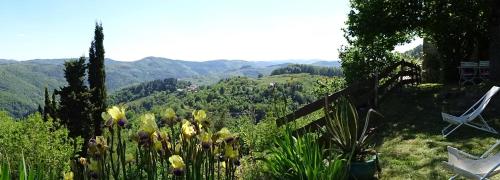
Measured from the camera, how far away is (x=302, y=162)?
4297 millimetres

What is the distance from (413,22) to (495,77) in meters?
3.29

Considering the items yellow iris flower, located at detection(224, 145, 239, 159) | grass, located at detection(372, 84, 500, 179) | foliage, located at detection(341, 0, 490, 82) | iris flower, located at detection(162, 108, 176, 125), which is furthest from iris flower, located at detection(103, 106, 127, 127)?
foliage, located at detection(341, 0, 490, 82)

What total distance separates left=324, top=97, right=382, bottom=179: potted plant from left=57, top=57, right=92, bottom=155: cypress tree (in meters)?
31.7

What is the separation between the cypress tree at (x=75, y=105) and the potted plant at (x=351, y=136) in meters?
31.7

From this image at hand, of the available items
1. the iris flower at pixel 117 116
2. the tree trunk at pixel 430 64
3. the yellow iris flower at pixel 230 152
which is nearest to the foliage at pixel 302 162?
the yellow iris flower at pixel 230 152

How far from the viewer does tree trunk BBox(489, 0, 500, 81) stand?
45.2 ft

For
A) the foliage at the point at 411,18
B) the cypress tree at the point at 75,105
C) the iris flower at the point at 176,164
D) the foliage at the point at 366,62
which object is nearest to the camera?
the iris flower at the point at 176,164

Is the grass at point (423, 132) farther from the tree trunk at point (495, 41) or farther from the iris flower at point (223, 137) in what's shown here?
the iris flower at point (223, 137)

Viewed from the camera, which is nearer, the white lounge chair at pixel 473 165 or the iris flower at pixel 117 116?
the iris flower at pixel 117 116

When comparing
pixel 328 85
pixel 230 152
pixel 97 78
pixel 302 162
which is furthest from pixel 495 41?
pixel 97 78

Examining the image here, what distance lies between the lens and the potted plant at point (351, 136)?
5.28 meters

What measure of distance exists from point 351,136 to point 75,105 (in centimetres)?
3304

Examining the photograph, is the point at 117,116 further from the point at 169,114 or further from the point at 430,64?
the point at 430,64

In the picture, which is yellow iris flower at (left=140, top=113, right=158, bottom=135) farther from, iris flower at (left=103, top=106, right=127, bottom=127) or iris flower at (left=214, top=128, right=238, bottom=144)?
iris flower at (left=214, top=128, right=238, bottom=144)
